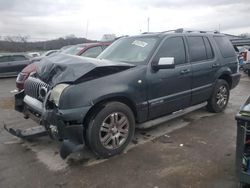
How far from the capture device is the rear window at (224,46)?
6445 millimetres

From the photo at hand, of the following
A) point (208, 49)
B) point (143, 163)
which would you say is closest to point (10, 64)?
point (208, 49)

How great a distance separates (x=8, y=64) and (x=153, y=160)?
14.3 m

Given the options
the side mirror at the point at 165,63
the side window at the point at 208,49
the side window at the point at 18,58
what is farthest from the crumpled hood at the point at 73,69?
the side window at the point at 18,58

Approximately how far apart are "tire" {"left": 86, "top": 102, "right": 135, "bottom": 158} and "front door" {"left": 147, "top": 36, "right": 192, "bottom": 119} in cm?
59

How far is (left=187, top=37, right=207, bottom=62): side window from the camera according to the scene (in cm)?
563

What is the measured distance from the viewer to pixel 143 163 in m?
4.10

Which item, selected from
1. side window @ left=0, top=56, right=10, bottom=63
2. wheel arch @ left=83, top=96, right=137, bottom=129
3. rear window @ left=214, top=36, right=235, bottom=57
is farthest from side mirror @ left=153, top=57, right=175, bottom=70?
side window @ left=0, top=56, right=10, bottom=63

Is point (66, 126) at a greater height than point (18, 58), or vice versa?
point (18, 58)

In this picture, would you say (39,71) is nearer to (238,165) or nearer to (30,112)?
(30,112)

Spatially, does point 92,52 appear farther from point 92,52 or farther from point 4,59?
point 4,59

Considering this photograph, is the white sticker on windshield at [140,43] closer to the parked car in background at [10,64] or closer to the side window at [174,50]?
the side window at [174,50]

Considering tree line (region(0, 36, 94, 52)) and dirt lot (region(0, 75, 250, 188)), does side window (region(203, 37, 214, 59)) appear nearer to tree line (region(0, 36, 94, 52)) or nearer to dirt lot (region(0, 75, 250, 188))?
dirt lot (region(0, 75, 250, 188))

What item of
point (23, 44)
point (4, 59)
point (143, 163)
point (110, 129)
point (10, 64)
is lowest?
point (143, 163)

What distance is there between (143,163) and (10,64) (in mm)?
14279
